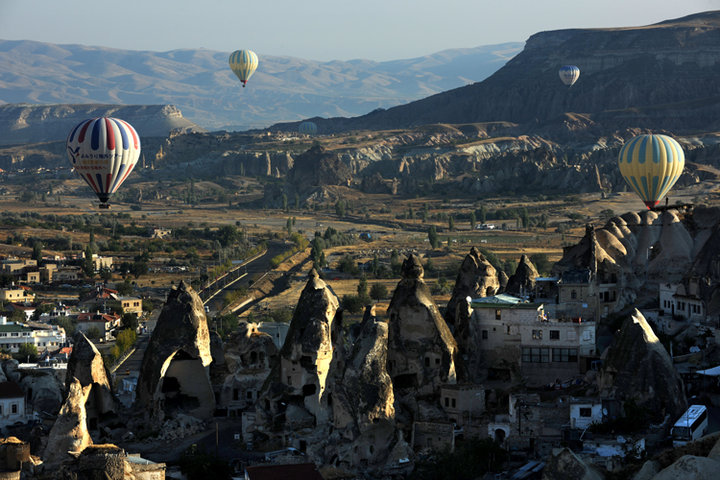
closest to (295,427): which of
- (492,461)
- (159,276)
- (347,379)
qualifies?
(347,379)

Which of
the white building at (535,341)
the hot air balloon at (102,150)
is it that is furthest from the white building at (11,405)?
the hot air balloon at (102,150)

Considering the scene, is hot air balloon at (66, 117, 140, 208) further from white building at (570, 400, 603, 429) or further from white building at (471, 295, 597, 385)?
white building at (570, 400, 603, 429)

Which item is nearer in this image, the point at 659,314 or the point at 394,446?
the point at 394,446

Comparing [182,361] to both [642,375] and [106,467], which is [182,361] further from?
[642,375]

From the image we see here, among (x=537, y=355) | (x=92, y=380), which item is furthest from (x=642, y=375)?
(x=92, y=380)

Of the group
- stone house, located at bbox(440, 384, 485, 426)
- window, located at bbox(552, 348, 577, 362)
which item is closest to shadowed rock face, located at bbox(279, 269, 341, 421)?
stone house, located at bbox(440, 384, 485, 426)

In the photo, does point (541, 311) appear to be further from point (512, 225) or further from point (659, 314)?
point (512, 225)

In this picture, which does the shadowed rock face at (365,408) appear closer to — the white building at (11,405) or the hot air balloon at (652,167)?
the white building at (11,405)
